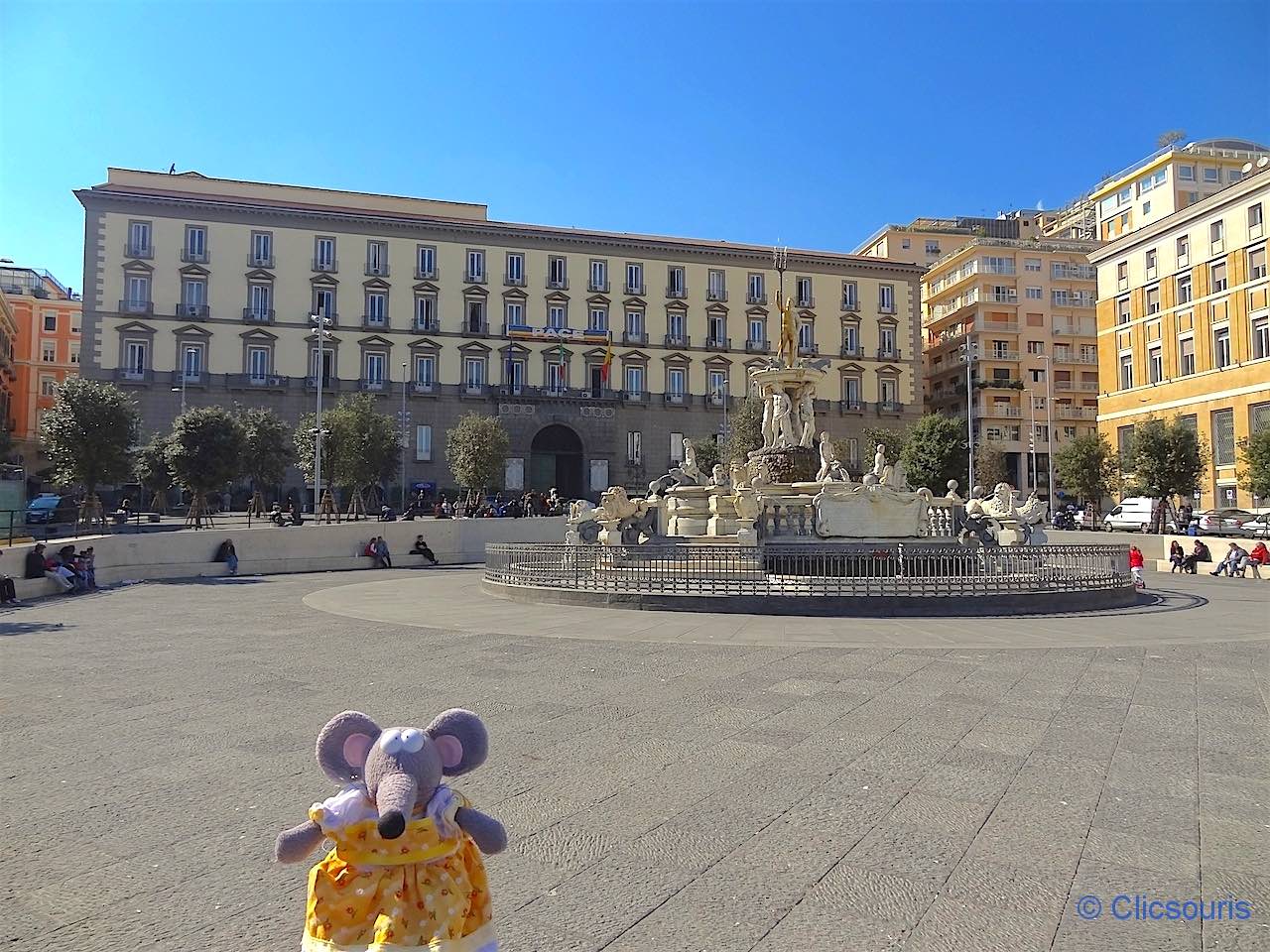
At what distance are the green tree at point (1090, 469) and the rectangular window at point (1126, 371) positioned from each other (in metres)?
7.57

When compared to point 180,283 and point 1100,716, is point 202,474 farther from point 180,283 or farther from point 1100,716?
point 1100,716

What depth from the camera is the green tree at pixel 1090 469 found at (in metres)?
42.0

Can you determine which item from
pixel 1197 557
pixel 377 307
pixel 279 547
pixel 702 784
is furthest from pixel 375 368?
pixel 702 784

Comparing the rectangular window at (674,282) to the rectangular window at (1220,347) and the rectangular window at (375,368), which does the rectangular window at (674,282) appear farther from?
the rectangular window at (1220,347)

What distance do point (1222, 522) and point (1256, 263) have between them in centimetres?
1355

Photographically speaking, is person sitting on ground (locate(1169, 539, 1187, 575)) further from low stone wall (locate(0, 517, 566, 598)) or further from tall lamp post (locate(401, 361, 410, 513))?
tall lamp post (locate(401, 361, 410, 513))

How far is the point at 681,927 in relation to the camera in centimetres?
341

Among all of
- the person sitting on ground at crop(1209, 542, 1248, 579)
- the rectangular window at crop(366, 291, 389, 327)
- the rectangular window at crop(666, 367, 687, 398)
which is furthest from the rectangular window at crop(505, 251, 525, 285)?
the person sitting on ground at crop(1209, 542, 1248, 579)

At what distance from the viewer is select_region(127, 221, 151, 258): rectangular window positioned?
4722cm

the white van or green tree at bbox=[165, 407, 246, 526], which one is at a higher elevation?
green tree at bbox=[165, 407, 246, 526]

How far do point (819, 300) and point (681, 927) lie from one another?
5748 cm

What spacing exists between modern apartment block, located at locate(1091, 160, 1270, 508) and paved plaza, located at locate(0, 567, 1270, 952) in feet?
118

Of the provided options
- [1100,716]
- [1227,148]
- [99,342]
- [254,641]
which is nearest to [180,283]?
[99,342]

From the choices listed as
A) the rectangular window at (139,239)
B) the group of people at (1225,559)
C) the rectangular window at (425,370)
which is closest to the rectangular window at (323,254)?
the rectangular window at (425,370)
